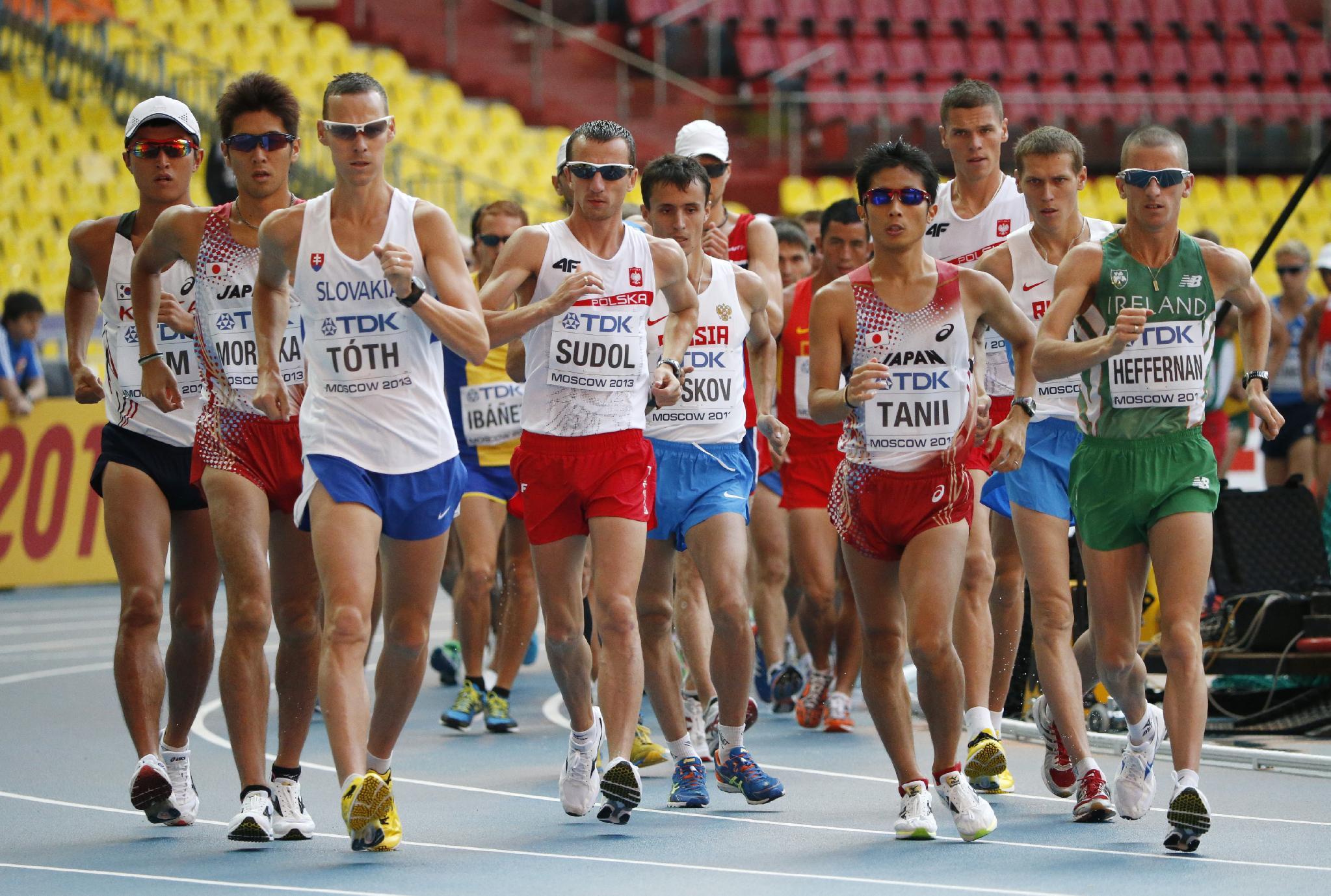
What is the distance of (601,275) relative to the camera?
22.3 ft

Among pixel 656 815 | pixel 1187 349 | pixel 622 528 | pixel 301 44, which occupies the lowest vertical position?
pixel 656 815

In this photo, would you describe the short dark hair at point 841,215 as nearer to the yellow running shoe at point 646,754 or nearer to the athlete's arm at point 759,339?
the athlete's arm at point 759,339

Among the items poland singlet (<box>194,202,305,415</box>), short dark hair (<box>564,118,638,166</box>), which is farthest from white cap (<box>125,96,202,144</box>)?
short dark hair (<box>564,118,638,166</box>)

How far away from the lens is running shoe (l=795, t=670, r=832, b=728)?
9664mm

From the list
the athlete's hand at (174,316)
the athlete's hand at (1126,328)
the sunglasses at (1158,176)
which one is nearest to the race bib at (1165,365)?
the athlete's hand at (1126,328)

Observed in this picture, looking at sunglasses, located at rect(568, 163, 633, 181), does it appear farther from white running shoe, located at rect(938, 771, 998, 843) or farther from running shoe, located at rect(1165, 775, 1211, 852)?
running shoe, located at rect(1165, 775, 1211, 852)

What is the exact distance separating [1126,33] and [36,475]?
1641cm

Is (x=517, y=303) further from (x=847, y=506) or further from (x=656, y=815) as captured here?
(x=656, y=815)

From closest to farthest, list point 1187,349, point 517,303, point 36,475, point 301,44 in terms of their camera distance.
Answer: point 1187,349 → point 517,303 → point 36,475 → point 301,44

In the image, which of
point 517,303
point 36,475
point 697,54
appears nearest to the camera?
point 517,303

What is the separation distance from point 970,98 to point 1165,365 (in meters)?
2.01

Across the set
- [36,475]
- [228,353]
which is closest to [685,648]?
[228,353]

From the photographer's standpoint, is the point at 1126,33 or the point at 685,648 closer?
the point at 685,648

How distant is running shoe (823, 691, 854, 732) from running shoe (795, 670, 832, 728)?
131 millimetres
